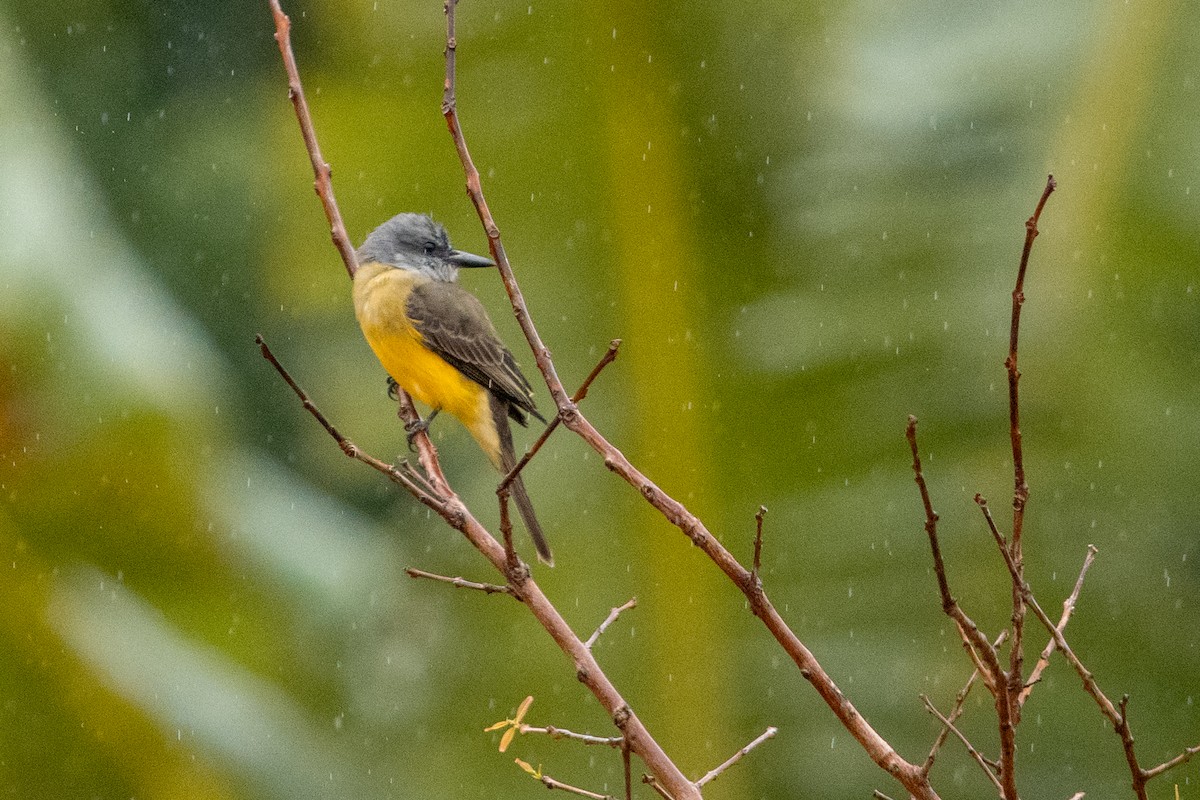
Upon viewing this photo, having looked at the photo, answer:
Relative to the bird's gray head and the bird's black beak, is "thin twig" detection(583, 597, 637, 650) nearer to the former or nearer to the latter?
the bird's black beak

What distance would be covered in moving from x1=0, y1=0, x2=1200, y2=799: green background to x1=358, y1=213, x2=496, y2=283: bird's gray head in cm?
20

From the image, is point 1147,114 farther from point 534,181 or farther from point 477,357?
point 477,357

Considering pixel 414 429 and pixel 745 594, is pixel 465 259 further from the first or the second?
pixel 745 594

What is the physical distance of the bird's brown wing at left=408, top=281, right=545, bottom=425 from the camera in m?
2.48

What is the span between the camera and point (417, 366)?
262cm

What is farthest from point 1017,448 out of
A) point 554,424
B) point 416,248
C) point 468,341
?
point 416,248

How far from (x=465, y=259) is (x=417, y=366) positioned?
236mm

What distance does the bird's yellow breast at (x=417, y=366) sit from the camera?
2.60 meters

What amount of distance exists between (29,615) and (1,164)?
0.90 meters

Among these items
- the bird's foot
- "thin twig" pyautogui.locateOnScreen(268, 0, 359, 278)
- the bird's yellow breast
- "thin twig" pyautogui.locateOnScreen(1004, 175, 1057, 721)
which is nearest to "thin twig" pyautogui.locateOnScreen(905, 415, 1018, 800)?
"thin twig" pyautogui.locateOnScreen(1004, 175, 1057, 721)

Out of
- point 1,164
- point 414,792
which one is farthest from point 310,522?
point 1,164

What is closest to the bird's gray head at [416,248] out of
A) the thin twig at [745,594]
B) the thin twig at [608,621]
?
the thin twig at [608,621]

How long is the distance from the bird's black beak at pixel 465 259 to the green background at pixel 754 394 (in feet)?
0.48

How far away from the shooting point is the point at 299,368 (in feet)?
11.0
